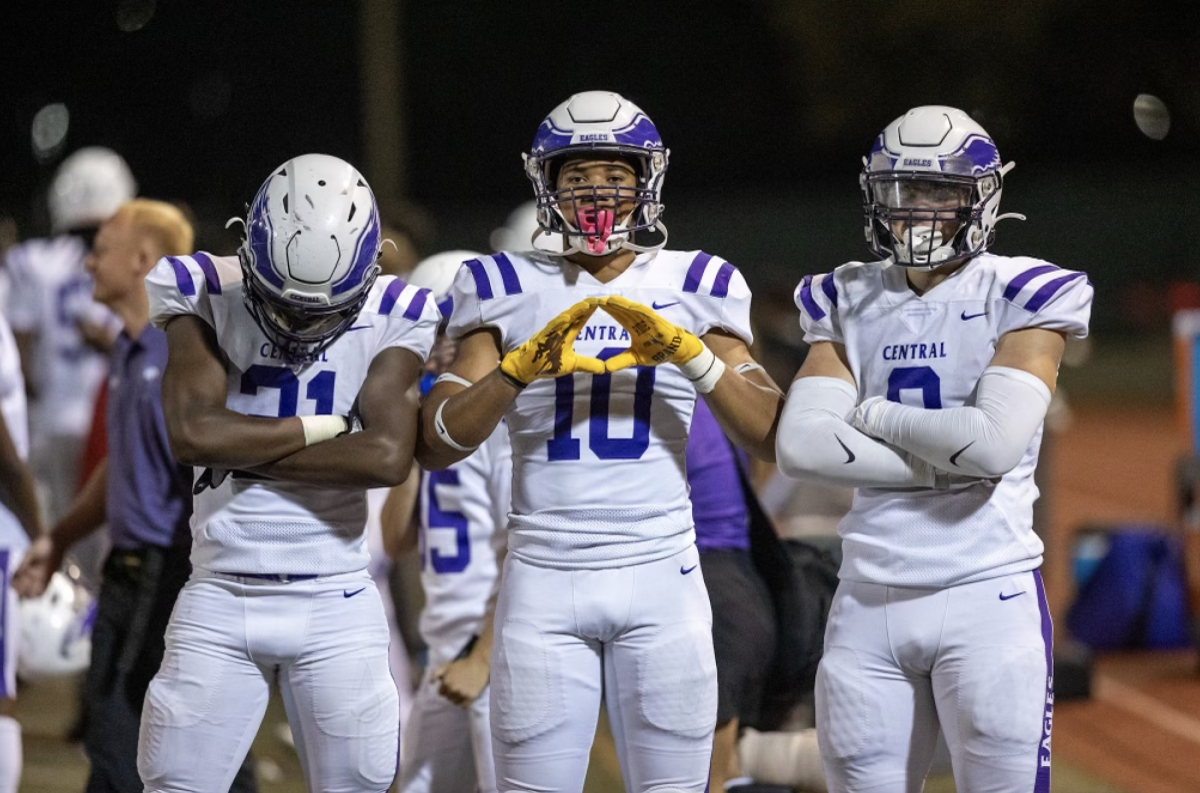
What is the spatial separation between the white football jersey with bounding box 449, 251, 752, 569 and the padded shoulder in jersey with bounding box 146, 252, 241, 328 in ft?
1.65

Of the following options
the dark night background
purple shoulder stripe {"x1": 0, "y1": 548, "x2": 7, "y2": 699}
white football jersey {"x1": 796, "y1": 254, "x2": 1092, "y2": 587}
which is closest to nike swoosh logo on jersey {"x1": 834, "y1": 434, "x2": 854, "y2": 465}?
white football jersey {"x1": 796, "y1": 254, "x2": 1092, "y2": 587}

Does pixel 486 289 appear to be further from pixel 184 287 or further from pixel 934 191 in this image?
pixel 934 191

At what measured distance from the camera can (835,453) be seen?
3.02m

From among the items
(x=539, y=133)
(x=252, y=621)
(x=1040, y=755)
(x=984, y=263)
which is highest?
(x=539, y=133)

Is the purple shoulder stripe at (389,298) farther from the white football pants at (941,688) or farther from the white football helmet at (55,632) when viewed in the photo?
the white football helmet at (55,632)

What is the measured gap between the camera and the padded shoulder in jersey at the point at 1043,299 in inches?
118

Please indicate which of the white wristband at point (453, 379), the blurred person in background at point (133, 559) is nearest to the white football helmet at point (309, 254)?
the white wristband at point (453, 379)

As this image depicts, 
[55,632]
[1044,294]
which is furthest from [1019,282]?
[55,632]

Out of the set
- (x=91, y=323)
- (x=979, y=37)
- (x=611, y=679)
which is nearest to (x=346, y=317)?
(x=611, y=679)

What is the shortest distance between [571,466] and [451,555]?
3.59 feet

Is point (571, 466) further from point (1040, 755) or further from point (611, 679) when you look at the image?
point (1040, 755)

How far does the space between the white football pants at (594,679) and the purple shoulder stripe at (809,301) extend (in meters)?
0.64

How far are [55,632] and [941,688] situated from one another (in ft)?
9.73

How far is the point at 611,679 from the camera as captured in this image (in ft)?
10.2
